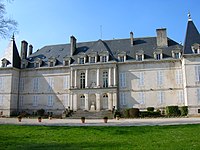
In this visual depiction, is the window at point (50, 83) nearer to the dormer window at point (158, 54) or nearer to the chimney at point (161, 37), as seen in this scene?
the dormer window at point (158, 54)

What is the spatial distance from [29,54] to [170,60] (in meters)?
21.6

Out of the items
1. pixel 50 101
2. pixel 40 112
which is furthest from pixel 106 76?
pixel 40 112

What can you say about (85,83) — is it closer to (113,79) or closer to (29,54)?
(113,79)

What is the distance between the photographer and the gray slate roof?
29903mm

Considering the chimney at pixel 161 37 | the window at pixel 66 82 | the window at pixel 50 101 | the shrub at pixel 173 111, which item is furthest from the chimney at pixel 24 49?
the shrub at pixel 173 111

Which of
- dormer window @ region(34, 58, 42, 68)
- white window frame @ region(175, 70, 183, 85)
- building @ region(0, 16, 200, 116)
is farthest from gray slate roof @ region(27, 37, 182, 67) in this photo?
white window frame @ region(175, 70, 183, 85)

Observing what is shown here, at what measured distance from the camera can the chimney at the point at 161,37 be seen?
30.3 metres

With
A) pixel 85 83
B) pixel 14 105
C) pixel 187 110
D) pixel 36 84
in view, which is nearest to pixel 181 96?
pixel 187 110

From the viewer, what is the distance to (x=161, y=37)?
30.5m

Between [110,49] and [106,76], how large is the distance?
444cm

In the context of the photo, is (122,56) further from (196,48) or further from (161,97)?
(196,48)

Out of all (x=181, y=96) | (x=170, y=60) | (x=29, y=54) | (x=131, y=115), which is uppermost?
(x=29, y=54)

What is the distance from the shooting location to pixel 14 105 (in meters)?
31.7

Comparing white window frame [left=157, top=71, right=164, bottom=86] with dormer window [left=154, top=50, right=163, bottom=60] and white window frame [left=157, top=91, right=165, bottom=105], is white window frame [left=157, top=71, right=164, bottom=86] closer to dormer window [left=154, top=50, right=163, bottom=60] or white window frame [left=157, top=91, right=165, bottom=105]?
white window frame [left=157, top=91, right=165, bottom=105]
